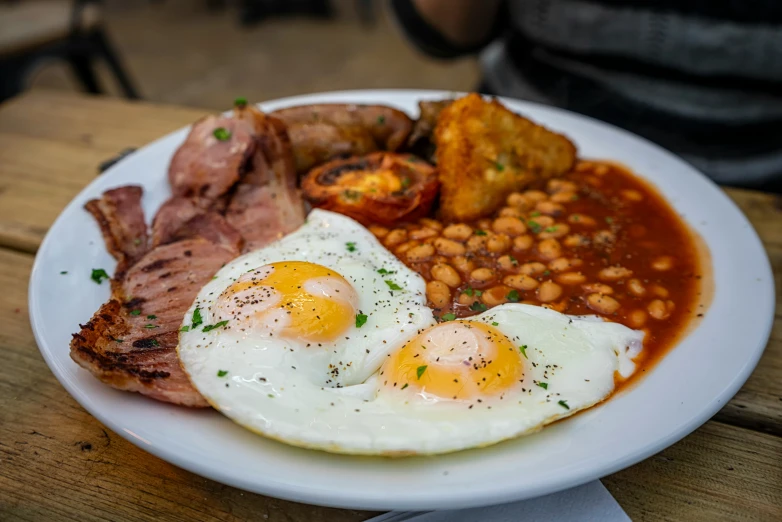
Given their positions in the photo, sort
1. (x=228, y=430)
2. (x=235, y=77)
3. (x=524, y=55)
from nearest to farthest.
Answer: (x=228, y=430) → (x=524, y=55) → (x=235, y=77)

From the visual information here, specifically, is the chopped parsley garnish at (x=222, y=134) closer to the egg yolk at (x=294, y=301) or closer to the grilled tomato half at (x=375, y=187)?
the grilled tomato half at (x=375, y=187)

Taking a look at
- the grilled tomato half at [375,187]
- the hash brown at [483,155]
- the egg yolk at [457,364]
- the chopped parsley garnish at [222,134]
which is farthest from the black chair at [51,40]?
the egg yolk at [457,364]

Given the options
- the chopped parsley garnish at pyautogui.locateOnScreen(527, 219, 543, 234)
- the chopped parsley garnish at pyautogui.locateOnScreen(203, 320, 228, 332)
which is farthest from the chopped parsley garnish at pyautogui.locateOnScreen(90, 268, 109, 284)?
the chopped parsley garnish at pyautogui.locateOnScreen(527, 219, 543, 234)

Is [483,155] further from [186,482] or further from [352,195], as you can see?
[186,482]

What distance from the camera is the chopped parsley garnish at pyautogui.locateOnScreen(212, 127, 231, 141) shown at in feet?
7.49

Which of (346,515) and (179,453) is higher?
(179,453)

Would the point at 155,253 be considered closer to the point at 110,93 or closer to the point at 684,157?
the point at 684,157

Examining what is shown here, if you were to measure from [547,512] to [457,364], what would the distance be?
0.36 m

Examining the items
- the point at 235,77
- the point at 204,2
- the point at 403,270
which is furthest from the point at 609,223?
the point at 204,2

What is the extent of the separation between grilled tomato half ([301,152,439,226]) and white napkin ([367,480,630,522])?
1.09 m

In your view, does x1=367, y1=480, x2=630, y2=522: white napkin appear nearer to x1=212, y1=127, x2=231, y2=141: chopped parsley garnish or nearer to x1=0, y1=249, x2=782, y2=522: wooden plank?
x1=0, y1=249, x2=782, y2=522: wooden plank

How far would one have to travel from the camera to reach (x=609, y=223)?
6.98 ft

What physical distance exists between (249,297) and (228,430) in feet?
1.17

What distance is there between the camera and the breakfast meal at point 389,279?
1.32 m
